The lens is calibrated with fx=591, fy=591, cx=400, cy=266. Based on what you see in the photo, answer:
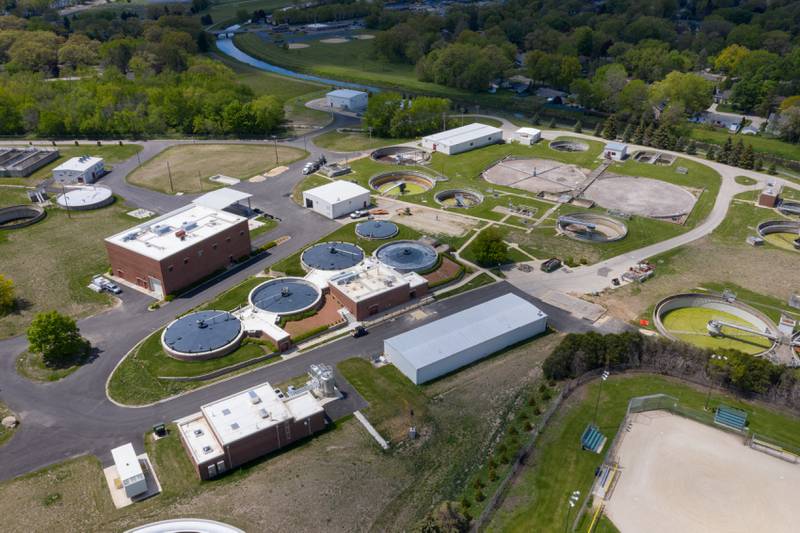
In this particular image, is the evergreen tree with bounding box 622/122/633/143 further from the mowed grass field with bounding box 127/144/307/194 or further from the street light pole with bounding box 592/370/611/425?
the street light pole with bounding box 592/370/611/425

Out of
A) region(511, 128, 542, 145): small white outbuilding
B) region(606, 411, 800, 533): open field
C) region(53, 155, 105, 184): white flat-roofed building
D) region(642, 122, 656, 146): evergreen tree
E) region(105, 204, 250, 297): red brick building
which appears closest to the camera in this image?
region(606, 411, 800, 533): open field

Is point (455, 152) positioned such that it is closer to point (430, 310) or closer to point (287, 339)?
point (430, 310)

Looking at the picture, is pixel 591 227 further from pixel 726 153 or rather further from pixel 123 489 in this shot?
pixel 123 489

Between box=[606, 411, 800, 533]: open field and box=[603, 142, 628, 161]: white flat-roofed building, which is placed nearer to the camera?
box=[606, 411, 800, 533]: open field

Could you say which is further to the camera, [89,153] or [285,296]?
[89,153]

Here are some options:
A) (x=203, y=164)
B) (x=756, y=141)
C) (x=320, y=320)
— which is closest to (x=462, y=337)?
(x=320, y=320)

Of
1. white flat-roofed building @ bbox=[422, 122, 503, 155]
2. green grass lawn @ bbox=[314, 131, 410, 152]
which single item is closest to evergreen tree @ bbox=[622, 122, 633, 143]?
white flat-roofed building @ bbox=[422, 122, 503, 155]
